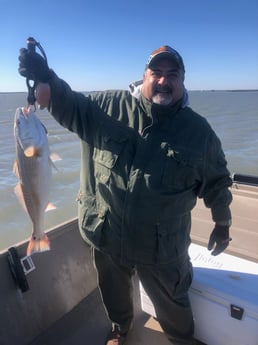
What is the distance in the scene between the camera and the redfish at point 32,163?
1.88 metres

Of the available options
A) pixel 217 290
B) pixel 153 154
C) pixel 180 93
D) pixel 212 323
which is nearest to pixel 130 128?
pixel 153 154

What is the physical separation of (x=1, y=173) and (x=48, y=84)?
11346 millimetres

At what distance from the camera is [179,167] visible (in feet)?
6.86

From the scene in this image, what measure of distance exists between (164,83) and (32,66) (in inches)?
34.4

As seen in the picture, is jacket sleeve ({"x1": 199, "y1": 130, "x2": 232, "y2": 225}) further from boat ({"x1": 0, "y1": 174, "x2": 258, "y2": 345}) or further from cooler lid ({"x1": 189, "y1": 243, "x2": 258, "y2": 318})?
boat ({"x1": 0, "y1": 174, "x2": 258, "y2": 345})

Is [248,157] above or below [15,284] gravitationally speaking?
below

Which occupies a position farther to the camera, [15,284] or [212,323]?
[15,284]

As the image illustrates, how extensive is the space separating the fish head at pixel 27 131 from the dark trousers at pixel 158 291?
1.02m

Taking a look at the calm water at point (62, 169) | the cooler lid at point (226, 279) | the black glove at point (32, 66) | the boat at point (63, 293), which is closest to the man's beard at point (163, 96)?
the black glove at point (32, 66)

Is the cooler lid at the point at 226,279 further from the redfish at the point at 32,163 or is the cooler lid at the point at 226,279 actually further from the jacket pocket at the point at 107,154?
the redfish at the point at 32,163

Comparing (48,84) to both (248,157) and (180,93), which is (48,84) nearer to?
(180,93)

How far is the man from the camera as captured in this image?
2084mm

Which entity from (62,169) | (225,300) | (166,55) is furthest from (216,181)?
(62,169)

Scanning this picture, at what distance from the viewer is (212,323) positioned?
2.44 meters
